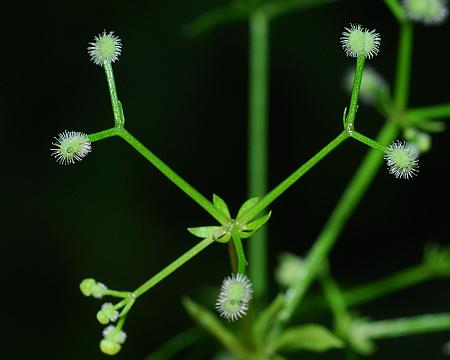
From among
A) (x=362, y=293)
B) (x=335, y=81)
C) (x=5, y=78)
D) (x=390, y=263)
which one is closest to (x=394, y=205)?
(x=390, y=263)

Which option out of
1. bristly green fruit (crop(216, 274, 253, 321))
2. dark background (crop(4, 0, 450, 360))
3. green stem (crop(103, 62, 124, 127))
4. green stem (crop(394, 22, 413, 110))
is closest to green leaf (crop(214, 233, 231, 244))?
bristly green fruit (crop(216, 274, 253, 321))

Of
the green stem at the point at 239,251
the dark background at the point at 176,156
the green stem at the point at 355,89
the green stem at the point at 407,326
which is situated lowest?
the green stem at the point at 239,251

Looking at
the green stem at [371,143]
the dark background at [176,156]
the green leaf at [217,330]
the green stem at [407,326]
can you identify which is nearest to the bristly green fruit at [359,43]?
the green stem at [371,143]

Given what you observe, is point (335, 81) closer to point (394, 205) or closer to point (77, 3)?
point (394, 205)

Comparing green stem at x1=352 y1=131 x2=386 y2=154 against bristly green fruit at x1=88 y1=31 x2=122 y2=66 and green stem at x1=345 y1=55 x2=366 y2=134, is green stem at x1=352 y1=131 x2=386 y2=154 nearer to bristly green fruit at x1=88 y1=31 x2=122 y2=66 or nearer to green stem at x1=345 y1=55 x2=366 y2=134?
green stem at x1=345 y1=55 x2=366 y2=134

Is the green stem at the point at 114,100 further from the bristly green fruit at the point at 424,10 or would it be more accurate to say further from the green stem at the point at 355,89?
the bristly green fruit at the point at 424,10

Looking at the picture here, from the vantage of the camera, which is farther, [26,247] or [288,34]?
[288,34]
